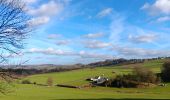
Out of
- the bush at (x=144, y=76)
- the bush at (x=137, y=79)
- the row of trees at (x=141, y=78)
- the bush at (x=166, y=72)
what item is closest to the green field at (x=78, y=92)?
the bush at (x=137, y=79)

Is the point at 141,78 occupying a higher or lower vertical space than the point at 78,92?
higher

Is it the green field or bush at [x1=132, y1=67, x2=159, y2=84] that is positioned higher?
bush at [x1=132, y1=67, x2=159, y2=84]

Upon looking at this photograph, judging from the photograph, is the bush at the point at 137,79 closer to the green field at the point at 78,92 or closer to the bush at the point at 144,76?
the bush at the point at 144,76

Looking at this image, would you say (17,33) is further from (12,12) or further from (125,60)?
(125,60)

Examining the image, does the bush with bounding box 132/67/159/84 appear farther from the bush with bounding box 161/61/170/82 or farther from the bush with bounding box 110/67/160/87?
the bush with bounding box 161/61/170/82

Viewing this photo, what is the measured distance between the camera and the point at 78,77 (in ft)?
423

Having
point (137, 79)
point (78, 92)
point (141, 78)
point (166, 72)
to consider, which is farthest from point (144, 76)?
point (78, 92)

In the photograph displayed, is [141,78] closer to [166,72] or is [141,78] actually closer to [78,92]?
[166,72]

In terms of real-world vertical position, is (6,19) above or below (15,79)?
above

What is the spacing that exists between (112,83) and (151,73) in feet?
37.5

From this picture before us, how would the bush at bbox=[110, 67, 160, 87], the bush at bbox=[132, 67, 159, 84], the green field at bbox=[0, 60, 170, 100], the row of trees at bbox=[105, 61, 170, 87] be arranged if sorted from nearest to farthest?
1. the green field at bbox=[0, 60, 170, 100]
2. the bush at bbox=[110, 67, 160, 87]
3. the row of trees at bbox=[105, 61, 170, 87]
4. the bush at bbox=[132, 67, 159, 84]

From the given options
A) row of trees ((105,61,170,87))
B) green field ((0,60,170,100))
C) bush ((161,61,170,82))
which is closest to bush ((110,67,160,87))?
row of trees ((105,61,170,87))

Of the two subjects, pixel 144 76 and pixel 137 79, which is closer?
pixel 137 79

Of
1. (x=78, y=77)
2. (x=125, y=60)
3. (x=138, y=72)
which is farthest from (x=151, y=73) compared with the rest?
(x=125, y=60)
